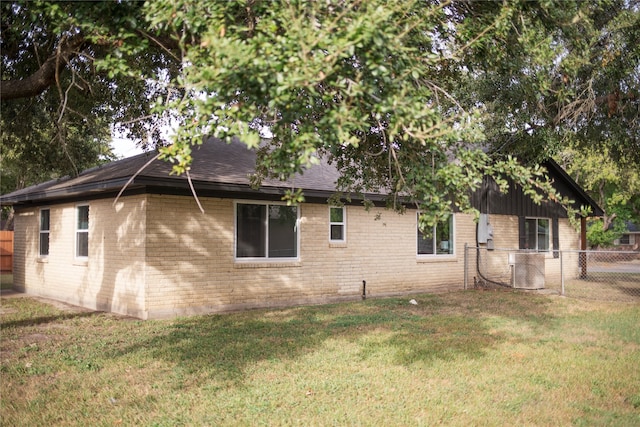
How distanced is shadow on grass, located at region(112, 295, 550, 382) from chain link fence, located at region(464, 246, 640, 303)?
379cm

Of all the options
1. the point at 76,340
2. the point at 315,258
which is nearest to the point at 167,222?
the point at 76,340

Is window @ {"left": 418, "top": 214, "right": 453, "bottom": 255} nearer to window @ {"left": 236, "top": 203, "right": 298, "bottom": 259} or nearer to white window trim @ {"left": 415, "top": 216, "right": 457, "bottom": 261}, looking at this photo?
white window trim @ {"left": 415, "top": 216, "right": 457, "bottom": 261}

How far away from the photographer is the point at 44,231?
53.2ft

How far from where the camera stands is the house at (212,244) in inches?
456

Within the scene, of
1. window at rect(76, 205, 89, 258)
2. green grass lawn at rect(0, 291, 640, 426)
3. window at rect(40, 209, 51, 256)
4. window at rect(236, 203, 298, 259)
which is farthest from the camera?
window at rect(40, 209, 51, 256)

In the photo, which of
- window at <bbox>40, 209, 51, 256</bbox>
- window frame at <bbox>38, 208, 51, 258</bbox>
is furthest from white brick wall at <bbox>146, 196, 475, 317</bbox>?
window at <bbox>40, 209, 51, 256</bbox>

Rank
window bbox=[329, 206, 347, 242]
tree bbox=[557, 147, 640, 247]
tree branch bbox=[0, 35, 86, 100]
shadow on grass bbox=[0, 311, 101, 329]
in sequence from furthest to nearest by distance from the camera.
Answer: tree bbox=[557, 147, 640, 247]
window bbox=[329, 206, 347, 242]
shadow on grass bbox=[0, 311, 101, 329]
tree branch bbox=[0, 35, 86, 100]

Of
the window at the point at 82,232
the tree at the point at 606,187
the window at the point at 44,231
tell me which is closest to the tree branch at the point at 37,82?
the window at the point at 82,232

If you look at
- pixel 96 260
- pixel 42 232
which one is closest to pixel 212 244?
pixel 96 260

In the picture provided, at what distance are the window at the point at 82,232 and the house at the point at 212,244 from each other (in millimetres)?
35

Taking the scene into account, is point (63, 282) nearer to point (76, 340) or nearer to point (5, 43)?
point (76, 340)

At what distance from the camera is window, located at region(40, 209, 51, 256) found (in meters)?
16.2

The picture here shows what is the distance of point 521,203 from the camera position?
20.0 m

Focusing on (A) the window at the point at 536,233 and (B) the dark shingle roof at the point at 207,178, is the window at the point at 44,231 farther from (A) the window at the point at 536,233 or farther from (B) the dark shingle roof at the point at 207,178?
(A) the window at the point at 536,233
